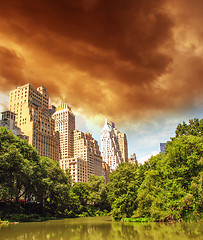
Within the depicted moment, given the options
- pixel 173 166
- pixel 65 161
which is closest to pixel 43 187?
pixel 173 166

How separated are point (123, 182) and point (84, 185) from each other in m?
49.9

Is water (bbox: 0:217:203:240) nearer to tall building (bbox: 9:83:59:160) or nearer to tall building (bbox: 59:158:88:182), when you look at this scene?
tall building (bbox: 9:83:59:160)

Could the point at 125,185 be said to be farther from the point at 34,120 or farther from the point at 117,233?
the point at 34,120

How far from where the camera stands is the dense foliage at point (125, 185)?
31.0 metres

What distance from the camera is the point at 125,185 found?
54.2 m

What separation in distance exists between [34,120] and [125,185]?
420ft

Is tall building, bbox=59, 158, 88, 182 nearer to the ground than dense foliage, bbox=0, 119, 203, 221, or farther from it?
farther from it

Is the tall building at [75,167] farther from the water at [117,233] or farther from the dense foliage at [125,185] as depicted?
the water at [117,233]

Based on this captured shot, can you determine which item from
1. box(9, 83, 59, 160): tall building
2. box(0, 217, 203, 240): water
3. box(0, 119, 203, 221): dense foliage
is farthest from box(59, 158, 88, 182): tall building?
box(0, 217, 203, 240): water

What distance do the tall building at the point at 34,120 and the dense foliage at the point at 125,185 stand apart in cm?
7584

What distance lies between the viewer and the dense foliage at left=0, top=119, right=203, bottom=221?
30969 mm

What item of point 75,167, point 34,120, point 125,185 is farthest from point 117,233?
point 75,167

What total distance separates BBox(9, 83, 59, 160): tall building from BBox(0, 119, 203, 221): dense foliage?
2986 inches

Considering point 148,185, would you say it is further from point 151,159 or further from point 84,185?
point 84,185
